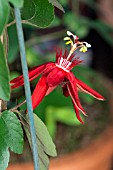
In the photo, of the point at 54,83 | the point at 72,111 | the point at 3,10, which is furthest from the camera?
the point at 72,111

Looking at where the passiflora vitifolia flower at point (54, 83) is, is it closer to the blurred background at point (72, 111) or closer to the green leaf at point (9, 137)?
the green leaf at point (9, 137)

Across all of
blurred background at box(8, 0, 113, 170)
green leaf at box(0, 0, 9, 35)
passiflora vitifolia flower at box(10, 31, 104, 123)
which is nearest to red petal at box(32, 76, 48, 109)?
passiflora vitifolia flower at box(10, 31, 104, 123)

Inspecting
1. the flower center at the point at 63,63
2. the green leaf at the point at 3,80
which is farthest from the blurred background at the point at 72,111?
the green leaf at the point at 3,80

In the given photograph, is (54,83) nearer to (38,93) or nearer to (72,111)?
(38,93)

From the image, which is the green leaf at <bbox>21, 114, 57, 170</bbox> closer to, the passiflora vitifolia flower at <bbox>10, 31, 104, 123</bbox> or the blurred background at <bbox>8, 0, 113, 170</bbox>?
Result: the passiflora vitifolia flower at <bbox>10, 31, 104, 123</bbox>

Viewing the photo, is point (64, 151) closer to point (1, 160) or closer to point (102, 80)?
point (102, 80)

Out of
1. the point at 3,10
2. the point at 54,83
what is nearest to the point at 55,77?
the point at 54,83
